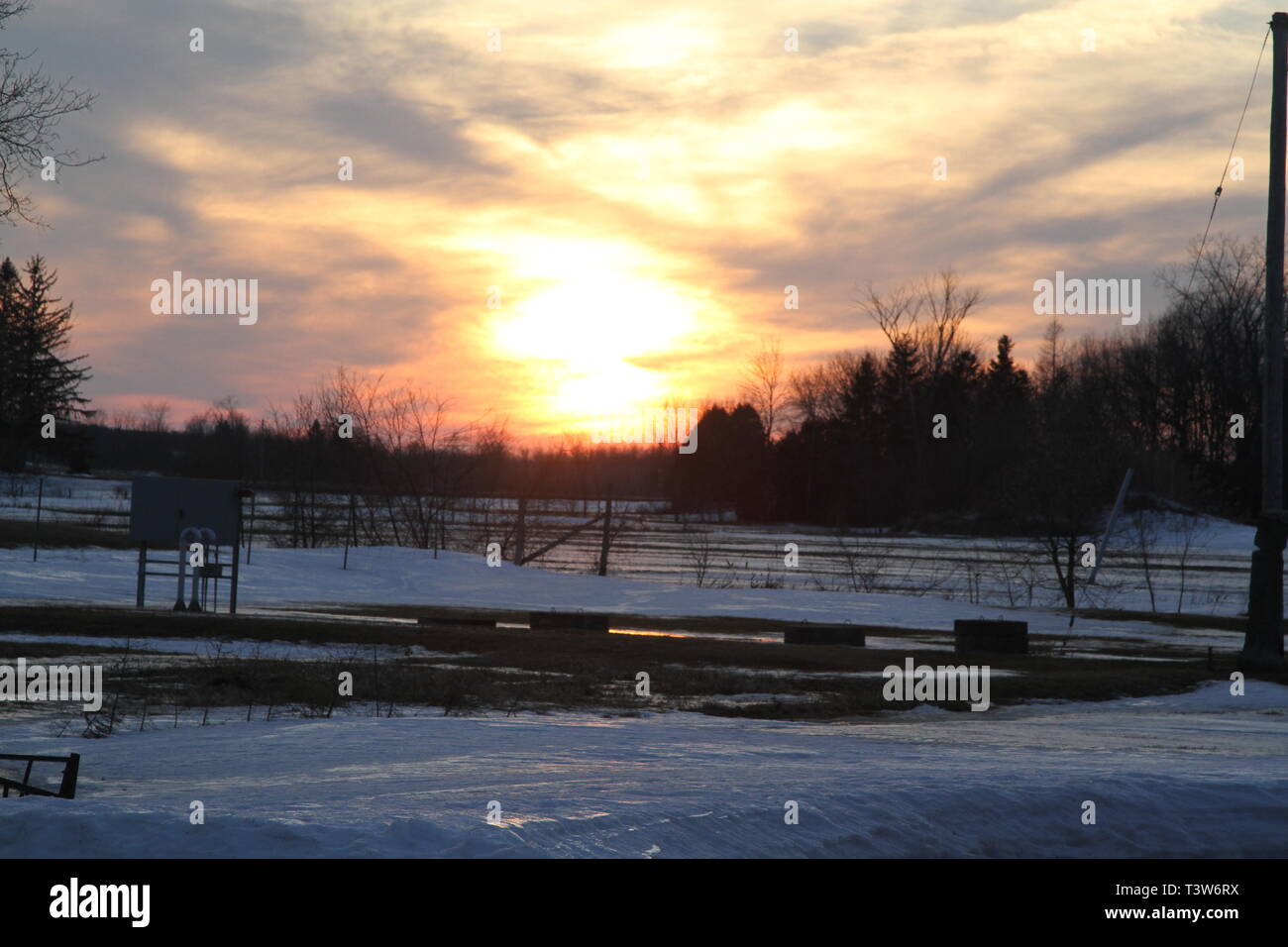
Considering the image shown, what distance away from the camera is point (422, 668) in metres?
15.6

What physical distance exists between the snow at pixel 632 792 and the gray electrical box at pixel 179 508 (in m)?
15.4

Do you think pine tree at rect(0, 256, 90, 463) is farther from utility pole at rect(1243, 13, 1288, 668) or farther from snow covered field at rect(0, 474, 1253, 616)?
utility pole at rect(1243, 13, 1288, 668)

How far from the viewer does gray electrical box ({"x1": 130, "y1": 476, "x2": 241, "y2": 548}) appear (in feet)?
82.9

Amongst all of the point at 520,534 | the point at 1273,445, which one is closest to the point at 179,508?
the point at 520,534

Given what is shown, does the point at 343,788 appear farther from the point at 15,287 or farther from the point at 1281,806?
the point at 15,287

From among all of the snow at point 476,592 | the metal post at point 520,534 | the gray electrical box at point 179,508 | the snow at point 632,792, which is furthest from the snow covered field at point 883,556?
the snow at point 632,792

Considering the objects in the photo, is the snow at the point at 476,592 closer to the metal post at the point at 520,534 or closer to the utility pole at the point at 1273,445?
the metal post at the point at 520,534

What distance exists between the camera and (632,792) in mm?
7066

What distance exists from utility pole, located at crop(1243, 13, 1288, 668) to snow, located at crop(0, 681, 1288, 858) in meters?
8.03

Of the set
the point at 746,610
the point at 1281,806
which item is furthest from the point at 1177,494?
the point at 1281,806

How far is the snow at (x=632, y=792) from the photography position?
5.48m

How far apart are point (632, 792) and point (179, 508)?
818 inches

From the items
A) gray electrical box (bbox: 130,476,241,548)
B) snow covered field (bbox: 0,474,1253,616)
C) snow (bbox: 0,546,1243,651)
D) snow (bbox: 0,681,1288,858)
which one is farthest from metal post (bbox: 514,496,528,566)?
snow (bbox: 0,681,1288,858)

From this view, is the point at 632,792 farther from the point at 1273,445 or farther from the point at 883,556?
the point at 883,556
